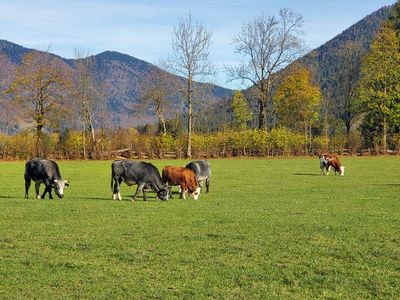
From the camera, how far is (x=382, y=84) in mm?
58875

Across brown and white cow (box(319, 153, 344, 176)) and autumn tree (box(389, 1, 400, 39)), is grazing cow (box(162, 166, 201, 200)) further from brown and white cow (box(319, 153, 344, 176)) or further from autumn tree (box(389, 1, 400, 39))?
autumn tree (box(389, 1, 400, 39))

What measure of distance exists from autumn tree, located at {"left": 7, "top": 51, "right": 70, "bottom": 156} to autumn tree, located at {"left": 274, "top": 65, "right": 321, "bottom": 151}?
26657 millimetres

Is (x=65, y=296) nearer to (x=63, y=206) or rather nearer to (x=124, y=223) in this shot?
(x=124, y=223)

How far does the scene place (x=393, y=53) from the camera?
57781mm

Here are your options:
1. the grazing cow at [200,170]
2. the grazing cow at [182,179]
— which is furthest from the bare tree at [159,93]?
the grazing cow at [182,179]

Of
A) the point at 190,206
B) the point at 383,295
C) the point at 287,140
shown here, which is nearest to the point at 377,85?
the point at 287,140

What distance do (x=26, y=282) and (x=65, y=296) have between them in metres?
0.94

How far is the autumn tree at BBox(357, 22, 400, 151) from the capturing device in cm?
5741

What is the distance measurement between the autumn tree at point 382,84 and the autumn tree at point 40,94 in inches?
1352

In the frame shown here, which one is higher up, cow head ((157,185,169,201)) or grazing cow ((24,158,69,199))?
grazing cow ((24,158,69,199))

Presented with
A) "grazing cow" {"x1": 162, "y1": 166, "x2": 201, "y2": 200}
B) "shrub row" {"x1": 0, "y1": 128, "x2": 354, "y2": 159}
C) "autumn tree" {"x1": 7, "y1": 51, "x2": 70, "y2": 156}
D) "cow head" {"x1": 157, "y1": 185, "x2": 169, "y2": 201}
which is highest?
"autumn tree" {"x1": 7, "y1": 51, "x2": 70, "y2": 156}

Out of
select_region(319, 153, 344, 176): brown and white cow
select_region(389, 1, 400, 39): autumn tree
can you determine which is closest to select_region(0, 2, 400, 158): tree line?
select_region(389, 1, 400, 39): autumn tree

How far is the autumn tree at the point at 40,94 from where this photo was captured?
189ft

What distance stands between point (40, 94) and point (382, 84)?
38751 mm
